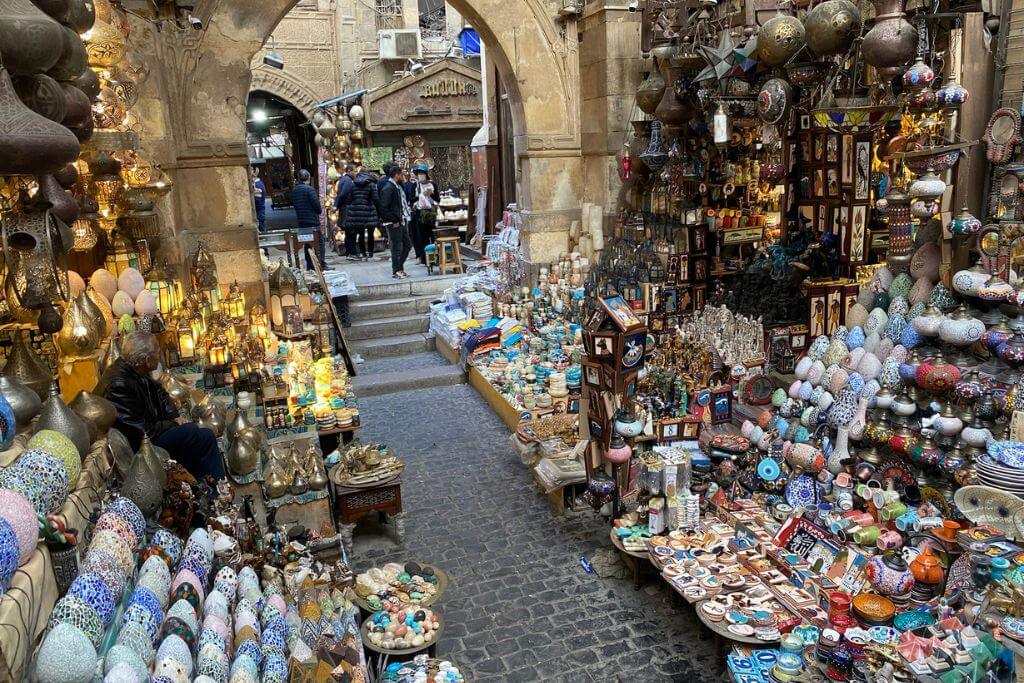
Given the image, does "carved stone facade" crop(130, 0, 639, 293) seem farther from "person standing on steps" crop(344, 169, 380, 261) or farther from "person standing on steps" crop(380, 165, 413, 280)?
"person standing on steps" crop(344, 169, 380, 261)

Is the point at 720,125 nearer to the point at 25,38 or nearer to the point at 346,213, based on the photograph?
the point at 25,38

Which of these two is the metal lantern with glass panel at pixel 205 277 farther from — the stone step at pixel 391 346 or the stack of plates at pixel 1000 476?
the stack of plates at pixel 1000 476

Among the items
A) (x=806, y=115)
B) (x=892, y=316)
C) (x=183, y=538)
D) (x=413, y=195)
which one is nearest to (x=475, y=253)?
(x=413, y=195)

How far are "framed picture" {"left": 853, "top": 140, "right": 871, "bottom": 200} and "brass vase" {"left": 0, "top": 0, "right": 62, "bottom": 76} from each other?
6.42 meters

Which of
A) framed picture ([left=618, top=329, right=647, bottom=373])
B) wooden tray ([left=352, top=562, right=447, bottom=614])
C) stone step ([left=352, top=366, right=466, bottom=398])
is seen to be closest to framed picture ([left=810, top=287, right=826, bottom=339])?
framed picture ([left=618, top=329, right=647, bottom=373])

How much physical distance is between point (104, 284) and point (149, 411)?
1271 millimetres

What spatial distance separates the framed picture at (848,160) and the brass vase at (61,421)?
651 centimetres

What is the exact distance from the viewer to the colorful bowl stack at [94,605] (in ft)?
5.93

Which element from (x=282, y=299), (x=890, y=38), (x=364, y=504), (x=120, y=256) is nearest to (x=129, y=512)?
(x=364, y=504)

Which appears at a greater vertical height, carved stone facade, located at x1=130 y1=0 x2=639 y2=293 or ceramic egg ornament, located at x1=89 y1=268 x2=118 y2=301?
carved stone facade, located at x1=130 y1=0 x2=639 y2=293

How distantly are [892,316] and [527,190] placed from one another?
544cm

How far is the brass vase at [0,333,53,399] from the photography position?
301cm

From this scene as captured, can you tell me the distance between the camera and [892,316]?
4406mm

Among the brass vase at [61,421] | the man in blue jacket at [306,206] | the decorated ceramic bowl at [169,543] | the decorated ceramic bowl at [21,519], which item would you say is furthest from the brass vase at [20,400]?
the man in blue jacket at [306,206]
